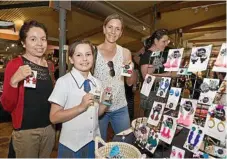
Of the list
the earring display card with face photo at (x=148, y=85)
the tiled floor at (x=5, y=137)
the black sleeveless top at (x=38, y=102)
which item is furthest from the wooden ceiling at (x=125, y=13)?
the tiled floor at (x=5, y=137)

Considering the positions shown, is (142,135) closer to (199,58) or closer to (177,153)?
(177,153)

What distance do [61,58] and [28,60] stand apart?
1.04 meters

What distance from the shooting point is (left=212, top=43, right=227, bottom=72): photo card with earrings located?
2.82ft

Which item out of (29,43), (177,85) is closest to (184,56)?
(177,85)

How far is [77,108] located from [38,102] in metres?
0.29

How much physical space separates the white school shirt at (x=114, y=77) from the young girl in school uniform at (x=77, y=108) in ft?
0.84

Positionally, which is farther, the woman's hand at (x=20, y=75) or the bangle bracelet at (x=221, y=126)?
the woman's hand at (x=20, y=75)

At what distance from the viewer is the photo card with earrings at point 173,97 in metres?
0.98

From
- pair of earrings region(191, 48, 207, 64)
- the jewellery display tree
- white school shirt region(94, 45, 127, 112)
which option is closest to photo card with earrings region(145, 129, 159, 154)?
the jewellery display tree

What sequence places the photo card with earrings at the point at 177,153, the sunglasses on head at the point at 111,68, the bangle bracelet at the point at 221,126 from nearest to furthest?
the bangle bracelet at the point at 221,126, the photo card with earrings at the point at 177,153, the sunglasses on head at the point at 111,68

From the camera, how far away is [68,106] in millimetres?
1297

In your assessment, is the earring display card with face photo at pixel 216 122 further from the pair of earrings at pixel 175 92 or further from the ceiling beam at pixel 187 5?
the ceiling beam at pixel 187 5

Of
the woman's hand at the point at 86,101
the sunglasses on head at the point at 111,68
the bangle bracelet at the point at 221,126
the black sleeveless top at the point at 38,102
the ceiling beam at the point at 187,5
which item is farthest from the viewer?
the ceiling beam at the point at 187,5

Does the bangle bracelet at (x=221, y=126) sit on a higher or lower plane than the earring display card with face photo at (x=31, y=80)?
lower
